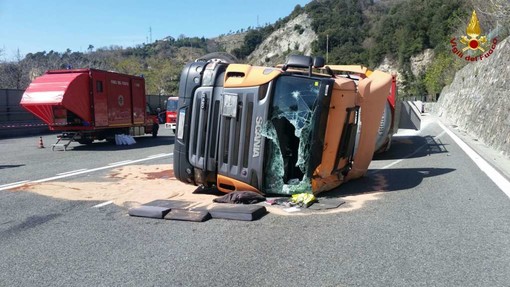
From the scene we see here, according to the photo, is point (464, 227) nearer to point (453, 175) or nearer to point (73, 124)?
point (453, 175)

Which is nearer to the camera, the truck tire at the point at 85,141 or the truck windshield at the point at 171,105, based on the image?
the truck tire at the point at 85,141

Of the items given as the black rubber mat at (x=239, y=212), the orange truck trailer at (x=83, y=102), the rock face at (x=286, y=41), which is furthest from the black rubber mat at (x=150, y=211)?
the rock face at (x=286, y=41)

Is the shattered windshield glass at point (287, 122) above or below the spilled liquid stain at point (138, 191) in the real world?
above

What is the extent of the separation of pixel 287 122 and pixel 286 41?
152142 millimetres

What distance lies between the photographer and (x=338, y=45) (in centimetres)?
12062

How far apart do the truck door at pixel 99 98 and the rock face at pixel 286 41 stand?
122 meters

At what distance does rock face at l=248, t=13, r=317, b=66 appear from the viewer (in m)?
142

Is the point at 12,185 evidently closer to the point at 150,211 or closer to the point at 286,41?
the point at 150,211

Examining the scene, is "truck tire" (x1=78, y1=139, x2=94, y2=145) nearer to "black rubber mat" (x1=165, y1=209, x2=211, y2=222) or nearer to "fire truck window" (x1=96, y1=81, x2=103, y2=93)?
"fire truck window" (x1=96, y1=81, x2=103, y2=93)

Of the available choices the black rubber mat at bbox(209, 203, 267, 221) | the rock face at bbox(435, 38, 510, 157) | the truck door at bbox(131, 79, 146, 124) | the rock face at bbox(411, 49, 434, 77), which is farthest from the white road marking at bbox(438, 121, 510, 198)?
the rock face at bbox(411, 49, 434, 77)

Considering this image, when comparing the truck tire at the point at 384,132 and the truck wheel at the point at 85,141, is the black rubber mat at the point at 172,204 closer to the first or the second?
the truck tire at the point at 384,132

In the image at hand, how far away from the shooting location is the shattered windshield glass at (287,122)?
6.80 metres

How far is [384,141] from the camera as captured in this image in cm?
1316

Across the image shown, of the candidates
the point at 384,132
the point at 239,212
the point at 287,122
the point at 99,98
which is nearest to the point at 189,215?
the point at 239,212
